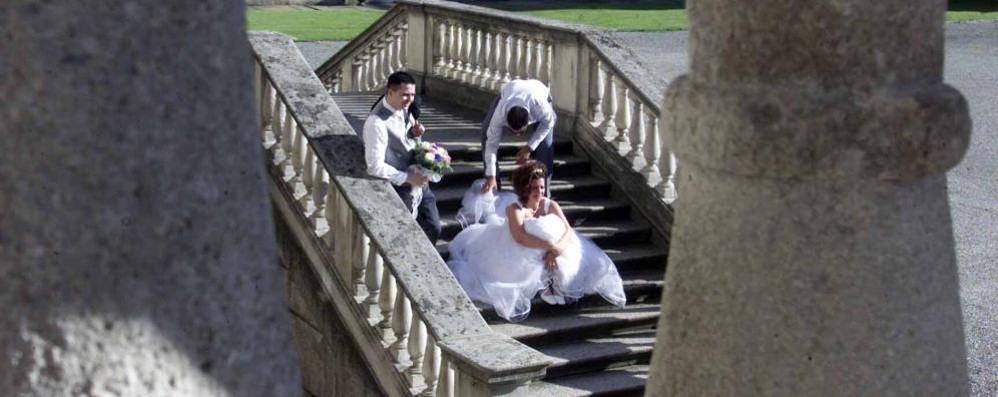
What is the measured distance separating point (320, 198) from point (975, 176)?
26.0ft

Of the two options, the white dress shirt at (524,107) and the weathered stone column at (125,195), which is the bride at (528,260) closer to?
the white dress shirt at (524,107)

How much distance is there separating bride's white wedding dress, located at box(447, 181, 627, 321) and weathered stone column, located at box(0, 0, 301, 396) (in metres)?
7.48

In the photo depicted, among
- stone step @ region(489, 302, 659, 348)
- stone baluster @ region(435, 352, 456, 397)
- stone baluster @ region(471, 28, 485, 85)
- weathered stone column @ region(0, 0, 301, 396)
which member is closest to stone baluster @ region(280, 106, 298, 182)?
stone step @ region(489, 302, 659, 348)

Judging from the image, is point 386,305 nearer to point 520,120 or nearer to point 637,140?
point 520,120

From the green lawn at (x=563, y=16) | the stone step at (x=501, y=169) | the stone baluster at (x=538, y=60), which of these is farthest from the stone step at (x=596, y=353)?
the green lawn at (x=563, y=16)

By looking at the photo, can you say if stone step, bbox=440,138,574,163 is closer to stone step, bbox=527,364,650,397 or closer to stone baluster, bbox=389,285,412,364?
stone step, bbox=527,364,650,397

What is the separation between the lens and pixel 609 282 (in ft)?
30.6

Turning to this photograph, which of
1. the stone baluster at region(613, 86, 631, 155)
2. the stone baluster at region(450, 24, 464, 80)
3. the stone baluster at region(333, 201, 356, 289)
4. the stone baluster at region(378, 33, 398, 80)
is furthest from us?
the stone baluster at region(378, 33, 398, 80)

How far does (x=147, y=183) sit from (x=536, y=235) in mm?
Answer: 7570

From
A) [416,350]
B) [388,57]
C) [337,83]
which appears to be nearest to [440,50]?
[388,57]

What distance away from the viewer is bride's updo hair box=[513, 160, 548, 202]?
8.95 m

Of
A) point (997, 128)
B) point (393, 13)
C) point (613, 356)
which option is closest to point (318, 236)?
point (613, 356)

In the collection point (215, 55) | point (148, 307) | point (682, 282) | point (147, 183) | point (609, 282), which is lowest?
point (609, 282)

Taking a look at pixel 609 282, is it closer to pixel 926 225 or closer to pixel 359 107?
pixel 359 107
